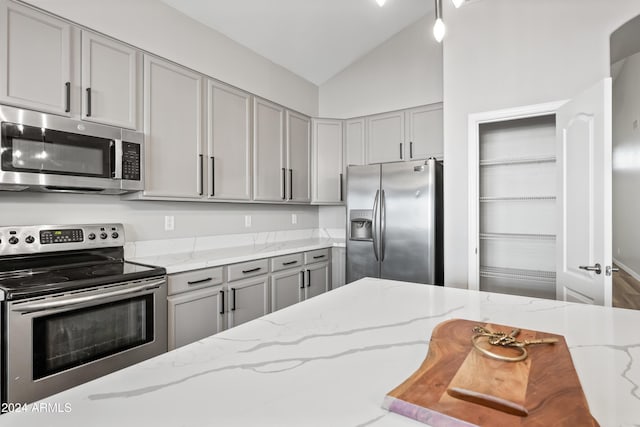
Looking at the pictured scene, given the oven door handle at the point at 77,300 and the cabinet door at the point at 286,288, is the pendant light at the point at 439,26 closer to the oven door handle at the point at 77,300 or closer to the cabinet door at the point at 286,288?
the oven door handle at the point at 77,300

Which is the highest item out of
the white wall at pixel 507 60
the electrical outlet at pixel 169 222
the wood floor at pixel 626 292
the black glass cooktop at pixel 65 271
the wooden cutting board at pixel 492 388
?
the white wall at pixel 507 60

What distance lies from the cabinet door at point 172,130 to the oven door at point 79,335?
0.83 meters

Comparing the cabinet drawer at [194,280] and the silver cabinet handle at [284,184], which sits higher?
the silver cabinet handle at [284,184]

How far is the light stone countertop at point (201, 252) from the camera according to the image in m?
2.32

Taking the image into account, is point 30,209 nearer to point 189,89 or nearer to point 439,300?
point 189,89

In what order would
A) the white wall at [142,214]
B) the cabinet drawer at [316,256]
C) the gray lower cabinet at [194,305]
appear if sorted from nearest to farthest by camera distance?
the white wall at [142,214] < the gray lower cabinet at [194,305] < the cabinet drawer at [316,256]

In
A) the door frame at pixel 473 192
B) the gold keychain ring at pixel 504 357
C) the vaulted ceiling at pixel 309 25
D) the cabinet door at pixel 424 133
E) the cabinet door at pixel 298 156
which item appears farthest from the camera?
the cabinet door at pixel 298 156

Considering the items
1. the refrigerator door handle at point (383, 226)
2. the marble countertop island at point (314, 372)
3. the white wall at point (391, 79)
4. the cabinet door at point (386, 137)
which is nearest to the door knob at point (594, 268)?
the marble countertop island at point (314, 372)

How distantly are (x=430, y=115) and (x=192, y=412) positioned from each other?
361 centimetres

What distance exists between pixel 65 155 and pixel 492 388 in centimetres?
231

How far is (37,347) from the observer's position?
5.08 feet

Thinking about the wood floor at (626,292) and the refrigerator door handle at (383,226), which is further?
the wood floor at (626,292)

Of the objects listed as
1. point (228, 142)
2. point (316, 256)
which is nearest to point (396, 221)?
point (316, 256)

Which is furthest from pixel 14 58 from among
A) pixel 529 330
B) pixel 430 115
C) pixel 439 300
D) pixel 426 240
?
pixel 430 115
